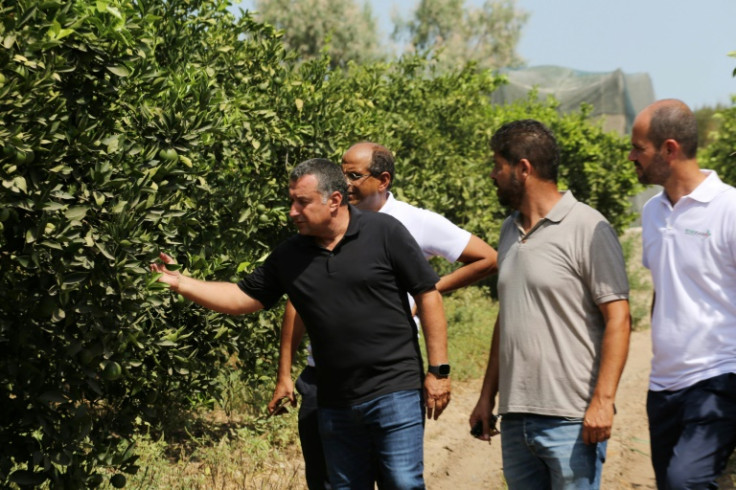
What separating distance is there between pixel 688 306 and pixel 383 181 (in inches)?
67.3

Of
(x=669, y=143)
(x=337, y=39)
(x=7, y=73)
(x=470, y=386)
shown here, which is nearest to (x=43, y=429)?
(x=7, y=73)

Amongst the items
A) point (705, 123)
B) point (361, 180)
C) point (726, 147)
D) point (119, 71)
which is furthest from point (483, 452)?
point (705, 123)

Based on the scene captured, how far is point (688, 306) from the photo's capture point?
391 centimetres

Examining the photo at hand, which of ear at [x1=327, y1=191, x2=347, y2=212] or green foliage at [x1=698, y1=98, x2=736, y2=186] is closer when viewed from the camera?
ear at [x1=327, y1=191, x2=347, y2=212]

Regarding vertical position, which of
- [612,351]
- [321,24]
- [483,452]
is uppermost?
[321,24]

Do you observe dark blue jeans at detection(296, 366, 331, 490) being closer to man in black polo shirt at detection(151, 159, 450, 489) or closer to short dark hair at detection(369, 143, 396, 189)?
man in black polo shirt at detection(151, 159, 450, 489)

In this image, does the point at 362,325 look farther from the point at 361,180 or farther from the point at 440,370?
the point at 361,180

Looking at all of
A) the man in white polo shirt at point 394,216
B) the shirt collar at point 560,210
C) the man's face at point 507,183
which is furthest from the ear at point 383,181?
the shirt collar at point 560,210

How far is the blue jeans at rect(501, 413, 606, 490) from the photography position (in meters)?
3.68

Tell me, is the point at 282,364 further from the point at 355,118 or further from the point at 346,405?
the point at 355,118

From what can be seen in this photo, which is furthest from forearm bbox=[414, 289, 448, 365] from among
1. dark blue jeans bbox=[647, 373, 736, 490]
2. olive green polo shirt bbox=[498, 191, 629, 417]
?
dark blue jeans bbox=[647, 373, 736, 490]

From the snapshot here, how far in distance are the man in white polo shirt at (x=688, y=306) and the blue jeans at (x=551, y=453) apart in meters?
0.41

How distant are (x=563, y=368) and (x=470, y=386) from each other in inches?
282

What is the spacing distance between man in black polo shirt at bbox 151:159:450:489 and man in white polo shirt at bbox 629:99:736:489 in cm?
93
